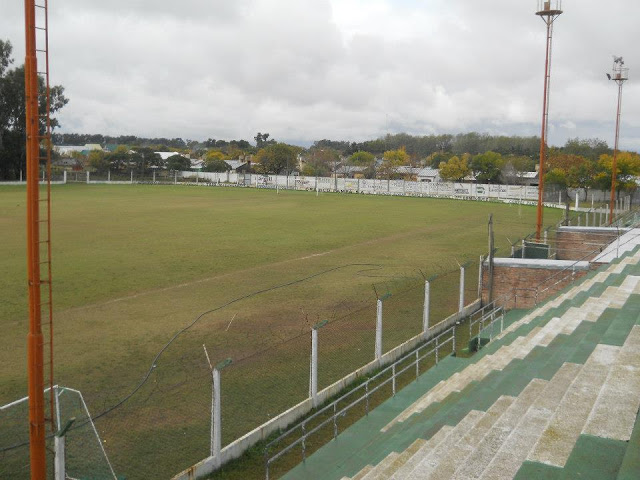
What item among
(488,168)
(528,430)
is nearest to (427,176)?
(488,168)

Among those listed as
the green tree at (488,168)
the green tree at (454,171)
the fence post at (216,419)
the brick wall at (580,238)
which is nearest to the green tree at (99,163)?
the green tree at (454,171)

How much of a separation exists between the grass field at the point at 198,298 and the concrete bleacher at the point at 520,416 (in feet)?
5.76

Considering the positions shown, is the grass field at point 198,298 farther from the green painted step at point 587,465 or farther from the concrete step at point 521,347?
the green painted step at point 587,465

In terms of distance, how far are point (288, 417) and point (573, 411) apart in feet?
14.0

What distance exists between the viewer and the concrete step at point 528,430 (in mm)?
6730

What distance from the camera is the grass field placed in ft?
33.4

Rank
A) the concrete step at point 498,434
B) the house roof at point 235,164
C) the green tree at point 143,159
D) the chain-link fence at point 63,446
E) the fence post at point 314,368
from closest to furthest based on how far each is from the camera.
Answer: the concrete step at point 498,434, the chain-link fence at point 63,446, the fence post at point 314,368, the green tree at point 143,159, the house roof at point 235,164

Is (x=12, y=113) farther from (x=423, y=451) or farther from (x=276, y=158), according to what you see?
(x=423, y=451)

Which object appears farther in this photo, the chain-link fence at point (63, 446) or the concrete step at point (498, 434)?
the chain-link fence at point (63, 446)

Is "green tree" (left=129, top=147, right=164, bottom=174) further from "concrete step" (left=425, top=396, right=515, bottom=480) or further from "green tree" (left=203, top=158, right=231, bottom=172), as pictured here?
"concrete step" (left=425, top=396, right=515, bottom=480)

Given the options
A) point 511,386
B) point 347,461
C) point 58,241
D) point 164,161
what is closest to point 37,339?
point 347,461

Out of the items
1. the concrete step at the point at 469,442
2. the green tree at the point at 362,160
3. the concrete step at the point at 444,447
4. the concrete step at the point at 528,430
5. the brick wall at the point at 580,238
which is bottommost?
the concrete step at the point at 444,447

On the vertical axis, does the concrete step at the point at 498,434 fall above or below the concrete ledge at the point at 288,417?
above

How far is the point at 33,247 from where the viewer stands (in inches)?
278
